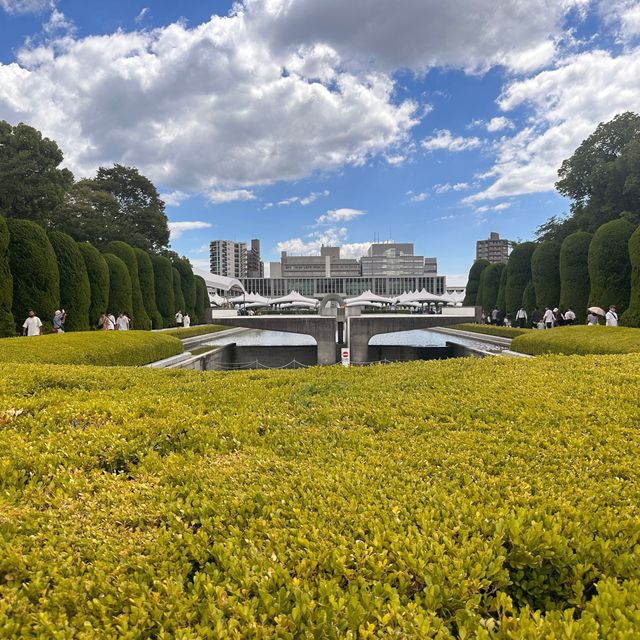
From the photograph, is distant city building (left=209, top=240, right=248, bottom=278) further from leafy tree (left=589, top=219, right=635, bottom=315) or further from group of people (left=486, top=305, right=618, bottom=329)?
leafy tree (left=589, top=219, right=635, bottom=315)

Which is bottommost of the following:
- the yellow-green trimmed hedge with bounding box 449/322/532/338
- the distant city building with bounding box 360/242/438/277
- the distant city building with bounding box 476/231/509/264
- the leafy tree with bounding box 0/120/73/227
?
the yellow-green trimmed hedge with bounding box 449/322/532/338

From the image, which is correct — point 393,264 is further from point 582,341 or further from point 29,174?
point 582,341

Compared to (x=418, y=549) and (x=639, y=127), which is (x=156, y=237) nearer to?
(x=639, y=127)

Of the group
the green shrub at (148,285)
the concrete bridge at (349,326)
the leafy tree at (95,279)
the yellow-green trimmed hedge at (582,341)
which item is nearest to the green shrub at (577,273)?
the concrete bridge at (349,326)

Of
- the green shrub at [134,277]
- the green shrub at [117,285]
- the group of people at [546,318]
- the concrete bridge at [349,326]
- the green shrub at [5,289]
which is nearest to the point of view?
the green shrub at [5,289]

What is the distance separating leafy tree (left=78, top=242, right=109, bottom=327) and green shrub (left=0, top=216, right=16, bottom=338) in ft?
15.6

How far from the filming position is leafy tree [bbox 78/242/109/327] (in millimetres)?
19641

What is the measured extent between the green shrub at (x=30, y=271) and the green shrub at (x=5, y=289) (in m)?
0.77

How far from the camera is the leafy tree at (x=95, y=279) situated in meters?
19.6

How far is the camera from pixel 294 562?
6.21 ft

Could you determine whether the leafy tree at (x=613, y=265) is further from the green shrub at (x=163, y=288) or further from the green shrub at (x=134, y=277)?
the green shrub at (x=163, y=288)

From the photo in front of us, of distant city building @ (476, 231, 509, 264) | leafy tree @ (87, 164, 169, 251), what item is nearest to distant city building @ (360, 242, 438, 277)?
distant city building @ (476, 231, 509, 264)

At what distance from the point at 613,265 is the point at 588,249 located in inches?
104

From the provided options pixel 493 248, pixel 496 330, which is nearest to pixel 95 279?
pixel 496 330
